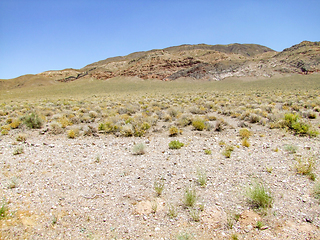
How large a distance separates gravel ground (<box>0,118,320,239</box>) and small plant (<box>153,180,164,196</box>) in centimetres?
13

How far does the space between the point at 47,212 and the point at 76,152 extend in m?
3.72

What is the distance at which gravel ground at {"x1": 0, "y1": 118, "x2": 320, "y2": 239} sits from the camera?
3725mm

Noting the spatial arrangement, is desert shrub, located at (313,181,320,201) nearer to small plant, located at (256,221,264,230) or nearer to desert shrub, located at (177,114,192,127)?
small plant, located at (256,221,264,230)

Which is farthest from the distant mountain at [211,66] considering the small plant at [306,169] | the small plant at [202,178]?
the small plant at [202,178]

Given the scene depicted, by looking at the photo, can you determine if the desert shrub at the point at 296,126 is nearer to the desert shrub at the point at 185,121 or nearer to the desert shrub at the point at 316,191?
the desert shrub at the point at 185,121

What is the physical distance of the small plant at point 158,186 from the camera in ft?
16.1

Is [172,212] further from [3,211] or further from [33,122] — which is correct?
[33,122]

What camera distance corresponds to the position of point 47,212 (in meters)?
4.25

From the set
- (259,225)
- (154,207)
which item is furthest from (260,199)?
(154,207)

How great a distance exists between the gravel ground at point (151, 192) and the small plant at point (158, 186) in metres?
0.13

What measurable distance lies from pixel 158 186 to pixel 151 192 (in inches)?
11.8

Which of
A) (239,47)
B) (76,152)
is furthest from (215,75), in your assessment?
(239,47)

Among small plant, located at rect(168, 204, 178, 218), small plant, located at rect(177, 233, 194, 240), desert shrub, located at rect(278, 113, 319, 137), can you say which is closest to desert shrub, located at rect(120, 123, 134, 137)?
small plant, located at rect(168, 204, 178, 218)

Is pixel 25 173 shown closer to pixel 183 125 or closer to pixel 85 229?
pixel 85 229
